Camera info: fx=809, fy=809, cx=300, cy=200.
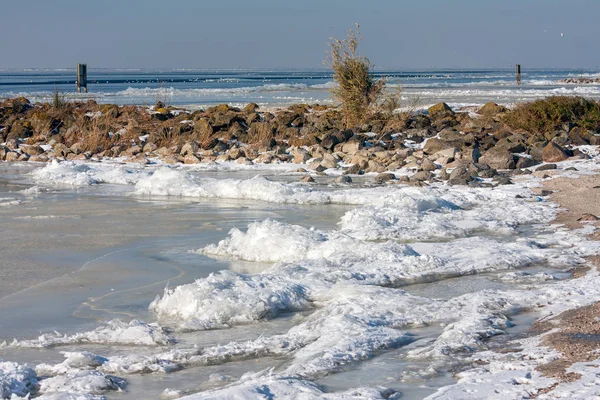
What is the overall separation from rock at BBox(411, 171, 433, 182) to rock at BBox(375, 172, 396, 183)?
39 centimetres

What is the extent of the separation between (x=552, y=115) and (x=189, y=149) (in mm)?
8734

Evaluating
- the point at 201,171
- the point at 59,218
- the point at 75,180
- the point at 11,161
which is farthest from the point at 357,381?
the point at 11,161

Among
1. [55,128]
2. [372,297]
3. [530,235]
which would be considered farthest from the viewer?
[55,128]

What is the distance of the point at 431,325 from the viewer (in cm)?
591

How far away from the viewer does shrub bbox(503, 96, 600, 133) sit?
19.2 metres

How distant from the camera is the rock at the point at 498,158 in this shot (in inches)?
597

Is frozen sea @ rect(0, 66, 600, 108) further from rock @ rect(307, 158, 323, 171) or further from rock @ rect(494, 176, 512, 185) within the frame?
rock @ rect(494, 176, 512, 185)

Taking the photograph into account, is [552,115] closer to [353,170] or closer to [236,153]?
[353,170]

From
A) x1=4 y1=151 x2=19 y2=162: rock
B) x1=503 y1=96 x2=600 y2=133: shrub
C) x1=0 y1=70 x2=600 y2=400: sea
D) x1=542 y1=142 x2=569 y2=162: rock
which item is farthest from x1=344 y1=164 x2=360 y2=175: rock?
x1=4 y1=151 x2=19 y2=162: rock

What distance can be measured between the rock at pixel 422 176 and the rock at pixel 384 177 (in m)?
0.39

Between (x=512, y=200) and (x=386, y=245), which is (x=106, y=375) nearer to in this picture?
(x=386, y=245)

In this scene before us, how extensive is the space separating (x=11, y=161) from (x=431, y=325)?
15476mm

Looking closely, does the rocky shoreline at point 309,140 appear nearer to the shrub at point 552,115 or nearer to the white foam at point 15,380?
the shrub at point 552,115

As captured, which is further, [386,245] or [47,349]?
[386,245]
